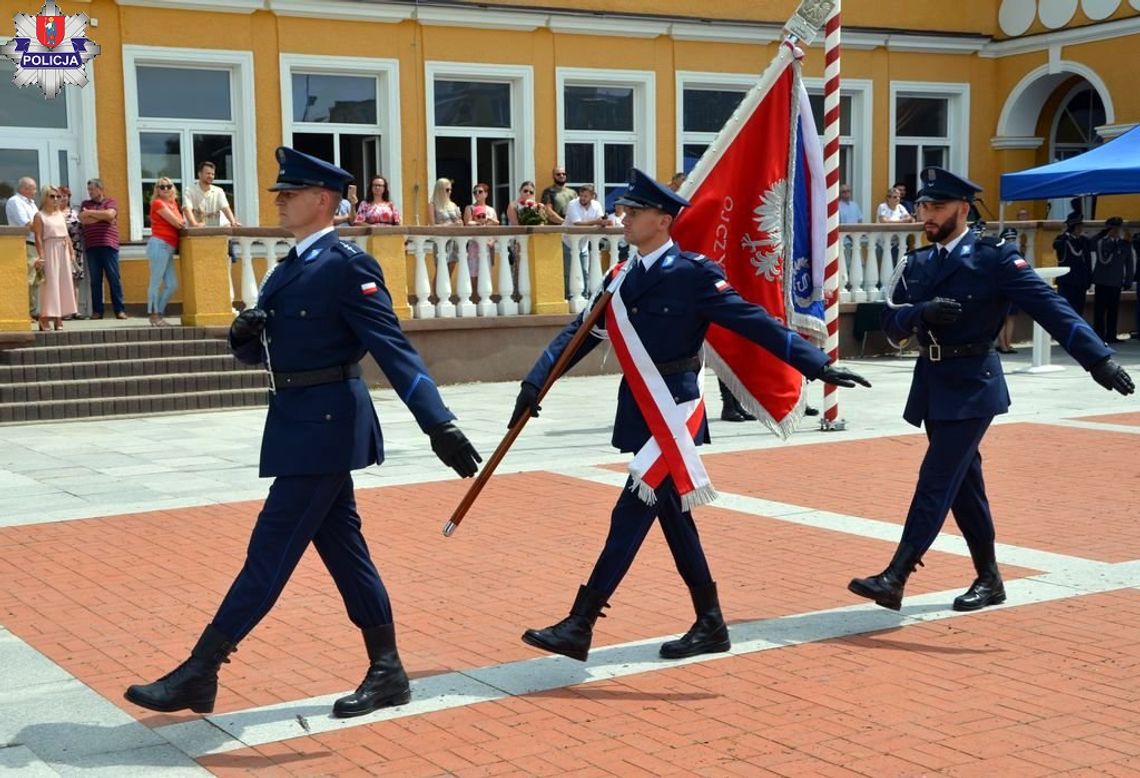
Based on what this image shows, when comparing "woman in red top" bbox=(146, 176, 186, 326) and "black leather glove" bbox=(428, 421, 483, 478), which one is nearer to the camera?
"black leather glove" bbox=(428, 421, 483, 478)

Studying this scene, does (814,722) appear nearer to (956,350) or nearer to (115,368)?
(956,350)

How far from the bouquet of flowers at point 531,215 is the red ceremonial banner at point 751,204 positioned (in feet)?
25.8

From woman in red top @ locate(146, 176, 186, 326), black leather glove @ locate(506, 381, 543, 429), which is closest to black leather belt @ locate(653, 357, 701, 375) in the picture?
black leather glove @ locate(506, 381, 543, 429)

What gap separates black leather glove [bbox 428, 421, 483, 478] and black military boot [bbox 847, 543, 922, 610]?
2.10 meters

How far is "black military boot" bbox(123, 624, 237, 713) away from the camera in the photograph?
495 cm

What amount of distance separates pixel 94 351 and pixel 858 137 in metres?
14.6

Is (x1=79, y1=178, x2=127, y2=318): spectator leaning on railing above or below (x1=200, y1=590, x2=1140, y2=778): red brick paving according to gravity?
above

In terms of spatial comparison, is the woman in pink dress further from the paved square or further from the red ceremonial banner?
the red ceremonial banner

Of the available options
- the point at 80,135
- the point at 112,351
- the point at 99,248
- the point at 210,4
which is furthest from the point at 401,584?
the point at 210,4

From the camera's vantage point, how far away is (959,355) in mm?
6441

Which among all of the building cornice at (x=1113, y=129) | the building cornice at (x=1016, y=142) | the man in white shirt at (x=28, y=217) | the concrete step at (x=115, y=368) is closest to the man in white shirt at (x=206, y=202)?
the man in white shirt at (x=28, y=217)

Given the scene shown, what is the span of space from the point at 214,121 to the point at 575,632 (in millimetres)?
15514

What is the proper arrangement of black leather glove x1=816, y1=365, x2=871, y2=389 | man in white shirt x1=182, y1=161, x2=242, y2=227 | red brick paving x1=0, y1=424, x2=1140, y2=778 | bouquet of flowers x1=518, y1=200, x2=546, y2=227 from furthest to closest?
bouquet of flowers x1=518, y1=200, x2=546, y2=227
man in white shirt x1=182, y1=161, x2=242, y2=227
black leather glove x1=816, y1=365, x2=871, y2=389
red brick paving x1=0, y1=424, x2=1140, y2=778

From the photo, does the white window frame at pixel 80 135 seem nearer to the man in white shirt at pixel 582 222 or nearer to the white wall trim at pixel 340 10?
the white wall trim at pixel 340 10
